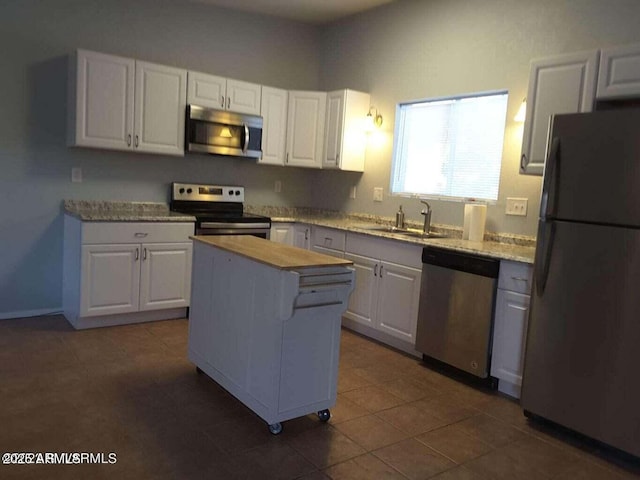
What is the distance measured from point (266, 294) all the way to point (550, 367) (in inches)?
60.4

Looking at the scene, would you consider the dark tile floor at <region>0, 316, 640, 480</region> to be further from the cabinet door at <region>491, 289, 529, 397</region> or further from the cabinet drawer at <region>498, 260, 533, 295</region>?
the cabinet drawer at <region>498, 260, 533, 295</region>

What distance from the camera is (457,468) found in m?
2.32

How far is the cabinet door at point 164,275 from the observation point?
4133 mm

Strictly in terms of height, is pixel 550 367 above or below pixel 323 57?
below

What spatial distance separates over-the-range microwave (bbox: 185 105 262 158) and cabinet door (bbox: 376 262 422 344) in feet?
5.73

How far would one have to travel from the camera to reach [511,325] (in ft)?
10.2

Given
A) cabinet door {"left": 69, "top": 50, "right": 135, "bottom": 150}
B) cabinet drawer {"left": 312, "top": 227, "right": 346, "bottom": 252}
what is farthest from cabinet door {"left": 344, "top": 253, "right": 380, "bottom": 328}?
cabinet door {"left": 69, "top": 50, "right": 135, "bottom": 150}

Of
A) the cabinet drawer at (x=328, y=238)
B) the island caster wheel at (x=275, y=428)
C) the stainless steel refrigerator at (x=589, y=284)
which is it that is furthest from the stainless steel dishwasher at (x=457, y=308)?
the island caster wheel at (x=275, y=428)

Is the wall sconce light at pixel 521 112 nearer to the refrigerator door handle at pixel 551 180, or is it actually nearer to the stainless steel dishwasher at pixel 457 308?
the refrigerator door handle at pixel 551 180

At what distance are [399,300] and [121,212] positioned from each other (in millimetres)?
2406

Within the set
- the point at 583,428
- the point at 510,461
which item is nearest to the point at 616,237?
the point at 583,428

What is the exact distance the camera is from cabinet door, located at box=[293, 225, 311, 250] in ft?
15.8

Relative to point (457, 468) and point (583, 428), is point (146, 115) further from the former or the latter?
point (583, 428)

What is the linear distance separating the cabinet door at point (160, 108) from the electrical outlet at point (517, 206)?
2.71 meters
